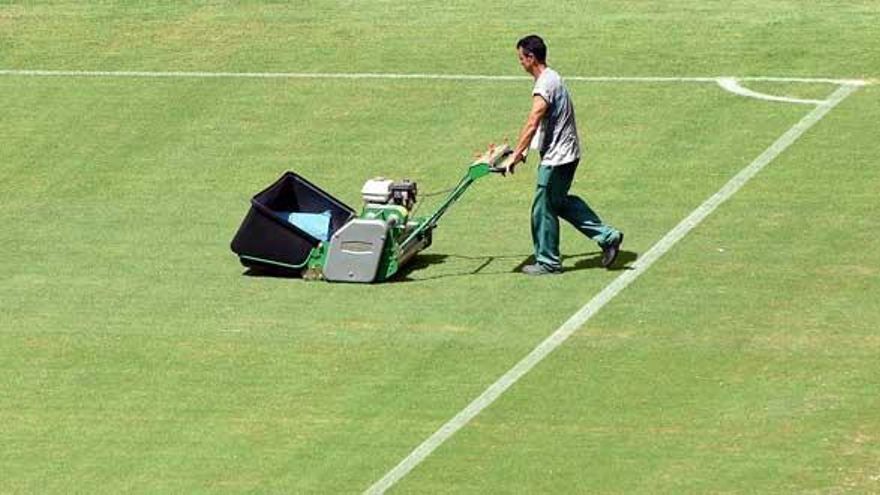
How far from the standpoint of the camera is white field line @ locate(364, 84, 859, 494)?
16.6 meters

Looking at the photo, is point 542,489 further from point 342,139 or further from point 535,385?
point 342,139

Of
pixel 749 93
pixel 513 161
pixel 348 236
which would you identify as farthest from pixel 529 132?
pixel 749 93

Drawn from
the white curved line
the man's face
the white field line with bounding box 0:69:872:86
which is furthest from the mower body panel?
the white field line with bounding box 0:69:872:86

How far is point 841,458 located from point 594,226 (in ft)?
16.6

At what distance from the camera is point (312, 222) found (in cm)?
2148

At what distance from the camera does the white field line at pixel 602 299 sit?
655 inches

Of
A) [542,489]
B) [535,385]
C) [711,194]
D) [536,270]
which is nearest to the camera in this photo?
[542,489]

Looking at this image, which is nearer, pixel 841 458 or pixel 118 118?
pixel 841 458

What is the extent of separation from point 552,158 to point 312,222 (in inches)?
85.9

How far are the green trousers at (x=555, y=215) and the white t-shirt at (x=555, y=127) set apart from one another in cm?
9

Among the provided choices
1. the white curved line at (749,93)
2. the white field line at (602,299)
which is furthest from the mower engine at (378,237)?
the white curved line at (749,93)

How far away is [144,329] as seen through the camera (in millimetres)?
19719

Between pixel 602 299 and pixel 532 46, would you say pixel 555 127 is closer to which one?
pixel 532 46

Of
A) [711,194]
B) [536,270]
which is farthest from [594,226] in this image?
[711,194]
